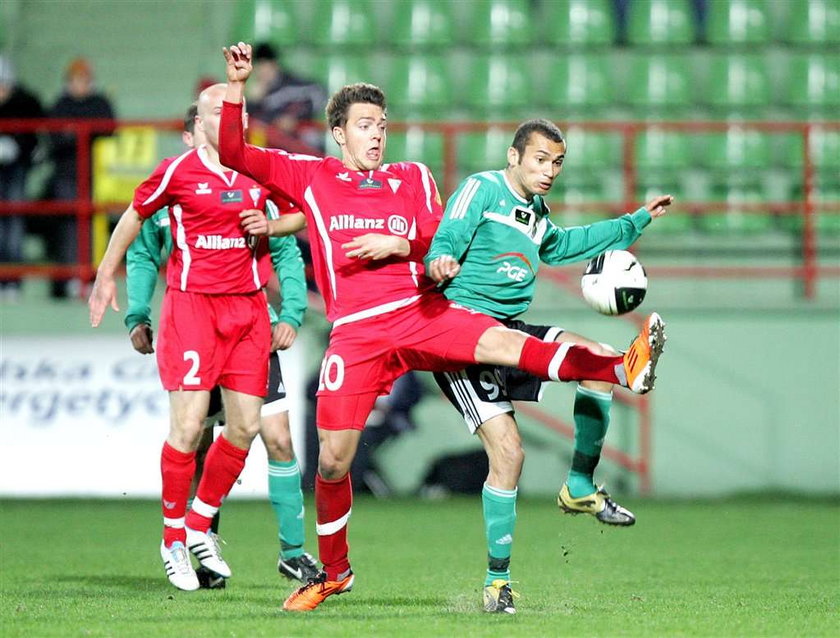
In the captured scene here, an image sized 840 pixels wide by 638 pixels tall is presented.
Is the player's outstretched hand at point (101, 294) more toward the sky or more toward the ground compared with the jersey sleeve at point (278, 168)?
more toward the ground

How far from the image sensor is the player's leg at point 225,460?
270 inches

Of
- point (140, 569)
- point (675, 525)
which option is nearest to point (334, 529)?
point (140, 569)

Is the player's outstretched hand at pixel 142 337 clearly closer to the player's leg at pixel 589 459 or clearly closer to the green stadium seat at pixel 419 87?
the player's leg at pixel 589 459

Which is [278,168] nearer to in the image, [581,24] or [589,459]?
[589,459]

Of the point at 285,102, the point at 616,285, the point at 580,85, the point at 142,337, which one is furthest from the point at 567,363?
the point at 580,85

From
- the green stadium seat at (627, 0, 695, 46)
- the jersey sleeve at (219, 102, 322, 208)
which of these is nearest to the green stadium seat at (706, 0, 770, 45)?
the green stadium seat at (627, 0, 695, 46)

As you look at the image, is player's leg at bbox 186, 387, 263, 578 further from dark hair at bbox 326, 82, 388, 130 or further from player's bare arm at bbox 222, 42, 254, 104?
player's bare arm at bbox 222, 42, 254, 104

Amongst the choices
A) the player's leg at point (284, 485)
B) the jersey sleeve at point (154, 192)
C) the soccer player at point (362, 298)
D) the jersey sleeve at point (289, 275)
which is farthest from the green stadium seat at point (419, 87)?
the soccer player at point (362, 298)

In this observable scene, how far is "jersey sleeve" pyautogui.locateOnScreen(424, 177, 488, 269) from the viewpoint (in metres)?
5.80

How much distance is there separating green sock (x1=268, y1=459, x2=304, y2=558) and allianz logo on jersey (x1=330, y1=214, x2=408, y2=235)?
1.53m

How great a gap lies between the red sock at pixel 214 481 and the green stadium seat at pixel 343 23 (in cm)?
833

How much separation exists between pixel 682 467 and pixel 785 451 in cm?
82

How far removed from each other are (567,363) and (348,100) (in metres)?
1.40

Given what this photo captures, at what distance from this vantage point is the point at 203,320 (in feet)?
22.7
